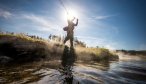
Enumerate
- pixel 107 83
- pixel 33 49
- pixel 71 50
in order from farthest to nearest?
pixel 71 50 < pixel 33 49 < pixel 107 83

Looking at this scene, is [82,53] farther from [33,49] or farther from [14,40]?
[14,40]

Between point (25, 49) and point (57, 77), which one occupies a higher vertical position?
point (25, 49)

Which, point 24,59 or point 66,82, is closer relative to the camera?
point 66,82

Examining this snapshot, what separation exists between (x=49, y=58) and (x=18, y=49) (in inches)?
116

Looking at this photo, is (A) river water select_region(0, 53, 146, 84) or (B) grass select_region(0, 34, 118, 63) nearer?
(A) river water select_region(0, 53, 146, 84)

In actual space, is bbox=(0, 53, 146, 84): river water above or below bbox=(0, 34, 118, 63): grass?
below

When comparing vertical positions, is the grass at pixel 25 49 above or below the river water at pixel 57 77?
above

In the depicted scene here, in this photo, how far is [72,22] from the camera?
16.9 meters

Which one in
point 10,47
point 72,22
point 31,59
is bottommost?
point 31,59

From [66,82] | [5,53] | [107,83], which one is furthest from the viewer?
[5,53]

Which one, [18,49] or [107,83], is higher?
[18,49]

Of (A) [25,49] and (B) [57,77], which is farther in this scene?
(A) [25,49]

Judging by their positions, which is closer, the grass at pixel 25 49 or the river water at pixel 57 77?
the river water at pixel 57 77

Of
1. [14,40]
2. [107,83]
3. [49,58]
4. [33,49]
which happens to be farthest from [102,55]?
[107,83]
